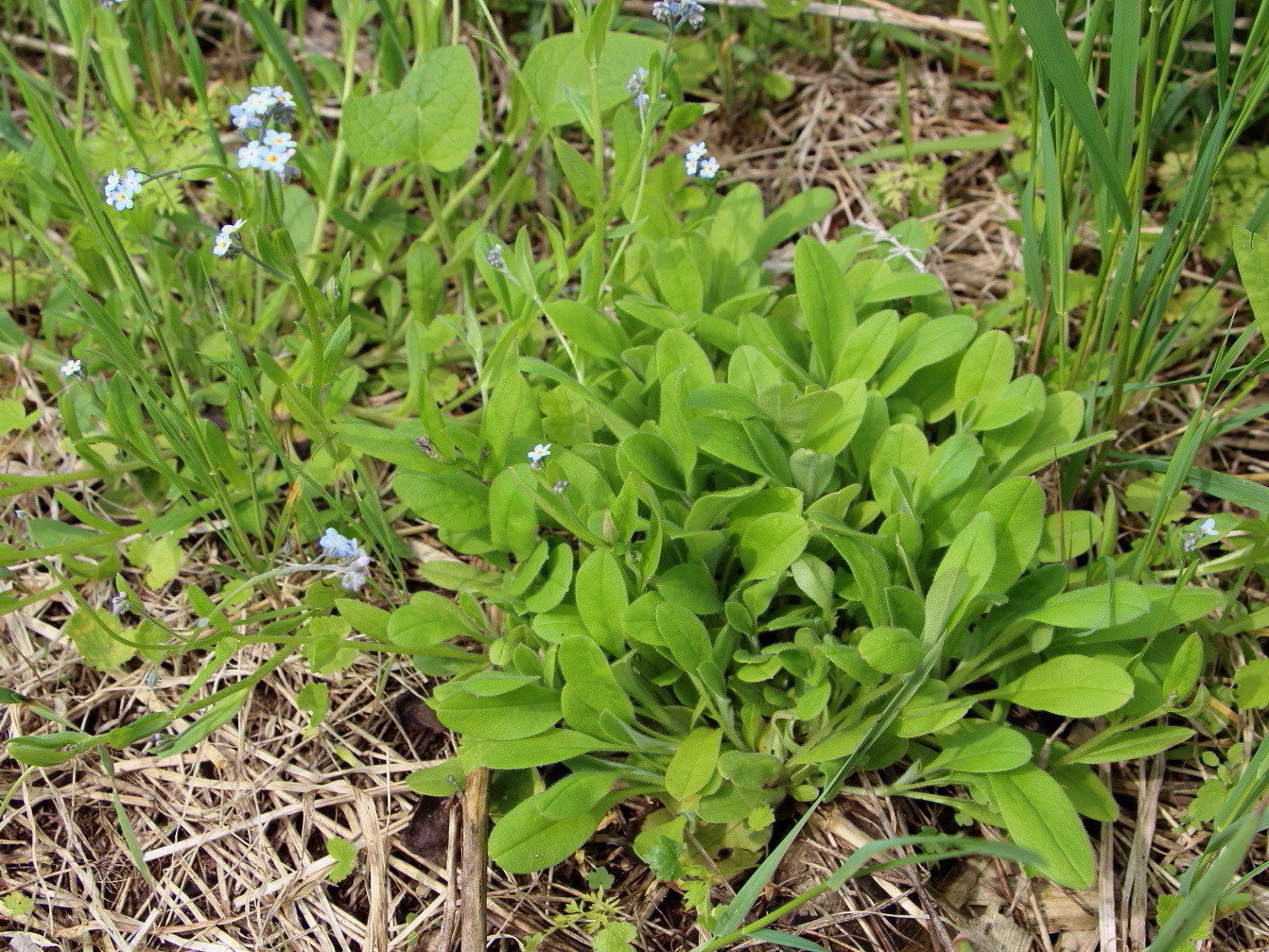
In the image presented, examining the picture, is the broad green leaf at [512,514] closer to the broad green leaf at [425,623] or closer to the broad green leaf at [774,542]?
the broad green leaf at [425,623]

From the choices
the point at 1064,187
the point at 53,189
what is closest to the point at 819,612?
the point at 1064,187

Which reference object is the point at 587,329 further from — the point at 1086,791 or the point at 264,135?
the point at 1086,791

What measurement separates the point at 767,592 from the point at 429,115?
4.15 ft

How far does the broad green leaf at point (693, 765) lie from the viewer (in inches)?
69.3

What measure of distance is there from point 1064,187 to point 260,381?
178cm

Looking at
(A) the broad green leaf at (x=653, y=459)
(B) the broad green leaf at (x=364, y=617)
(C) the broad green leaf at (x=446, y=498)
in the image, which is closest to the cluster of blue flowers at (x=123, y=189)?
(C) the broad green leaf at (x=446, y=498)

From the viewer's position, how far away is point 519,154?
2.92 meters

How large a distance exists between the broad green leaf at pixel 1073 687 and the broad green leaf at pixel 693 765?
492 millimetres

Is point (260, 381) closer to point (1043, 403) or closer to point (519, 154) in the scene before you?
point (519, 154)

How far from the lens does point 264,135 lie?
5.86 feet

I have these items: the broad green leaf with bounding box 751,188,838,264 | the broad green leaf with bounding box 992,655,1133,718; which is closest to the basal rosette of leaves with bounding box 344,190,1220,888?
the broad green leaf with bounding box 992,655,1133,718

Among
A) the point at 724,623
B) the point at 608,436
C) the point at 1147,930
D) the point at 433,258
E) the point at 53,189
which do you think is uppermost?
the point at 53,189

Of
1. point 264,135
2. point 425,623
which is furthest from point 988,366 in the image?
point 264,135

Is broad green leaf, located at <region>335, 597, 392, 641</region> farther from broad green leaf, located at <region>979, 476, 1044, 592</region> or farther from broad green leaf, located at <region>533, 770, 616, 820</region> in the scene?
broad green leaf, located at <region>979, 476, 1044, 592</region>
